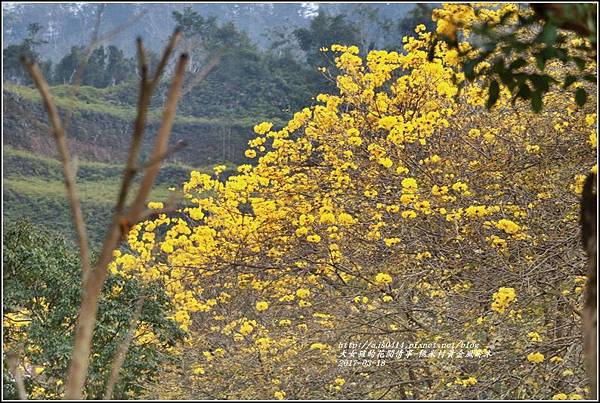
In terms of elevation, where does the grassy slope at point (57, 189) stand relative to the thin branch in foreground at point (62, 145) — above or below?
below

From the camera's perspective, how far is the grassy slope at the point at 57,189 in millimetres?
22859

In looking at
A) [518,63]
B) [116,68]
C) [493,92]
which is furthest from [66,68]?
[518,63]

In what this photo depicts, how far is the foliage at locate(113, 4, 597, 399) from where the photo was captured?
4422 millimetres

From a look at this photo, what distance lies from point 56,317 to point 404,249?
7.95 feet

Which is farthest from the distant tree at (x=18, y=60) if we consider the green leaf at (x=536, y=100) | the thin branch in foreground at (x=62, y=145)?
the thin branch in foreground at (x=62, y=145)

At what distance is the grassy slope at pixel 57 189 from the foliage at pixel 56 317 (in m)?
14.4

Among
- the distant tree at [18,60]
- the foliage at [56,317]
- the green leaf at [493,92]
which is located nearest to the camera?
the green leaf at [493,92]

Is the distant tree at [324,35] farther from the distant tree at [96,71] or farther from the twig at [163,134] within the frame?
the twig at [163,134]

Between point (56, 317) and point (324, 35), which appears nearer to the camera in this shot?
point (56, 317)

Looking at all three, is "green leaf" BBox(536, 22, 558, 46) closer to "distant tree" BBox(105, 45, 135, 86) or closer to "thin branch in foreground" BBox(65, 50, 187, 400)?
"thin branch in foreground" BBox(65, 50, 187, 400)

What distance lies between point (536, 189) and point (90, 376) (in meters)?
3.26

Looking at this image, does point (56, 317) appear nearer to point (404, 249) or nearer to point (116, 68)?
point (404, 249)

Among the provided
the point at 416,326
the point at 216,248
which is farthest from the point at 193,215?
the point at 416,326

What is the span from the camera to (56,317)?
209 inches
